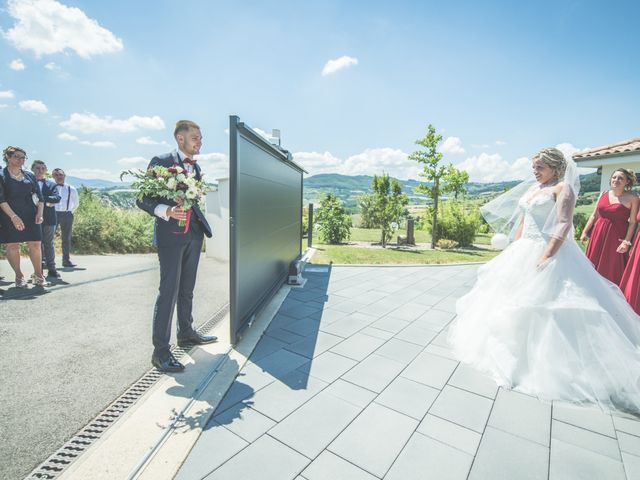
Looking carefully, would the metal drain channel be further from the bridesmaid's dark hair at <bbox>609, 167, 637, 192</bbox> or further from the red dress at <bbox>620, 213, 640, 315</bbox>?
the bridesmaid's dark hair at <bbox>609, 167, 637, 192</bbox>

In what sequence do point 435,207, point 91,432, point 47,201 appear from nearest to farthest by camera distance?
point 91,432 < point 47,201 < point 435,207

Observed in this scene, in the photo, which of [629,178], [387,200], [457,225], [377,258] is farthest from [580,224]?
[629,178]

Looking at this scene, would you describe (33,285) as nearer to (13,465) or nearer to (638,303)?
(13,465)

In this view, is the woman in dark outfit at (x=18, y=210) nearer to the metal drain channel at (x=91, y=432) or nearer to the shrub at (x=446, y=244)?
the metal drain channel at (x=91, y=432)

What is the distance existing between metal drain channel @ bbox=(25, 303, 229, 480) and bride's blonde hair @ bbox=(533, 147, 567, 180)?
4.15 meters

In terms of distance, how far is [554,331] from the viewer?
9.30 feet

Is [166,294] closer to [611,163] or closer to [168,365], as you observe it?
[168,365]

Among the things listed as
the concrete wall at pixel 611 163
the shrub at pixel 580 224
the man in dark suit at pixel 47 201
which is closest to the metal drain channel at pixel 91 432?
the man in dark suit at pixel 47 201

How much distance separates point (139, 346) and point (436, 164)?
40.1 ft

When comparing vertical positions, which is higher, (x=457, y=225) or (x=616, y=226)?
(x=616, y=226)

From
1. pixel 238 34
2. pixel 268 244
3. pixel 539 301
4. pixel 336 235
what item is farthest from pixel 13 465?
pixel 336 235

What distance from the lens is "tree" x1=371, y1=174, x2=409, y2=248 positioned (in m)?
12.3

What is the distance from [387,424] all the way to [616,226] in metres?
3.96

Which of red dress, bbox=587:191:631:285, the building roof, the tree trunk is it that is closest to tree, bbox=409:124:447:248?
the tree trunk
